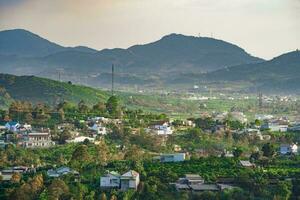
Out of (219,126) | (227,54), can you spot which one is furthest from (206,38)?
(219,126)

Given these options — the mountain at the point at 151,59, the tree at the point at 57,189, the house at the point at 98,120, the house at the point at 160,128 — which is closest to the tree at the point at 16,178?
the tree at the point at 57,189

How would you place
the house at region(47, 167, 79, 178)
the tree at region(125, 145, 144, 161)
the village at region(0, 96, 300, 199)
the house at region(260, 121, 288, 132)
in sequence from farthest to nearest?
the house at region(260, 121, 288, 132)
the tree at region(125, 145, 144, 161)
the house at region(47, 167, 79, 178)
the village at region(0, 96, 300, 199)

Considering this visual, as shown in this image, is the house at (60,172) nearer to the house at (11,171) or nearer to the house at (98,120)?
the house at (11,171)

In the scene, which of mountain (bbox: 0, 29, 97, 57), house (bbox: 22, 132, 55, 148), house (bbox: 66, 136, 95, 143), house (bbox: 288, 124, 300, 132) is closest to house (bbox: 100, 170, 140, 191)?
house (bbox: 66, 136, 95, 143)

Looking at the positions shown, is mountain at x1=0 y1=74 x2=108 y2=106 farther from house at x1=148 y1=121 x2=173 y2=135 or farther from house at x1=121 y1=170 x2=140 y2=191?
house at x1=121 y1=170 x2=140 y2=191

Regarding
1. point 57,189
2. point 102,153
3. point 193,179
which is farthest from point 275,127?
point 57,189

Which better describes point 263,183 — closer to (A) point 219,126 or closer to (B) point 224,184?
(B) point 224,184
